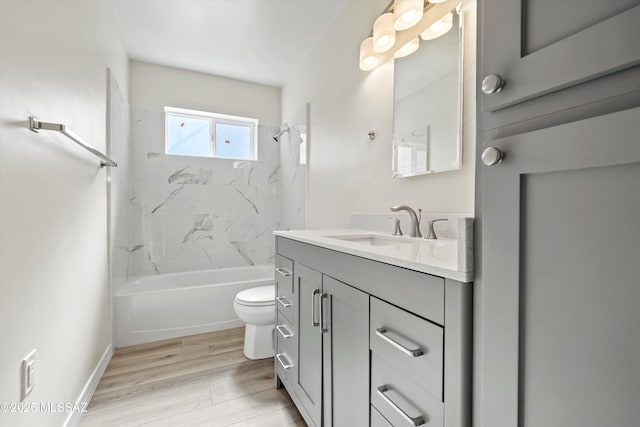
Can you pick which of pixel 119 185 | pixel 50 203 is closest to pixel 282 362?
pixel 50 203

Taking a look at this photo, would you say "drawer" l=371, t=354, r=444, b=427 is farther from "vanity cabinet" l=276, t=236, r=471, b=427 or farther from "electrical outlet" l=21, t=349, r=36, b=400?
"electrical outlet" l=21, t=349, r=36, b=400

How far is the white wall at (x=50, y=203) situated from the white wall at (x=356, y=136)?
1564mm

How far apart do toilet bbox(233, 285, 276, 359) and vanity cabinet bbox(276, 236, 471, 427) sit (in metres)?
0.66

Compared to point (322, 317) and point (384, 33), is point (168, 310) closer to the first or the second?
point (322, 317)

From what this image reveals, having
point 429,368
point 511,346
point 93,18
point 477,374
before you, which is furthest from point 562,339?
point 93,18

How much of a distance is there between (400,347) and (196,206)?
2.87 m

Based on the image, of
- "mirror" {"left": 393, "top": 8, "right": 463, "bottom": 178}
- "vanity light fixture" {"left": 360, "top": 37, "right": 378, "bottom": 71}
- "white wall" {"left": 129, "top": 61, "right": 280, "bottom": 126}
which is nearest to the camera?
"mirror" {"left": 393, "top": 8, "right": 463, "bottom": 178}

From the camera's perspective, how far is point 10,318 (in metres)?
0.92

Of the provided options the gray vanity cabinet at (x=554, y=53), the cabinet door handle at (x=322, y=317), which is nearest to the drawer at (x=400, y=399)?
the cabinet door handle at (x=322, y=317)

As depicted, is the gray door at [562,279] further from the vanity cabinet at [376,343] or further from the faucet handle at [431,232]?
the faucet handle at [431,232]

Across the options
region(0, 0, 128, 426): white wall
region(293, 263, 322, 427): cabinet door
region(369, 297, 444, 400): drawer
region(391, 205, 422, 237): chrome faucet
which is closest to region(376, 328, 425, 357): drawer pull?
region(369, 297, 444, 400): drawer

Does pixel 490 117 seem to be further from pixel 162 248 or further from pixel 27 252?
pixel 162 248

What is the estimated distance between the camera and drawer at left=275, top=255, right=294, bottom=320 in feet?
4.87

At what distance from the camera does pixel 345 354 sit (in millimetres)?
1018
